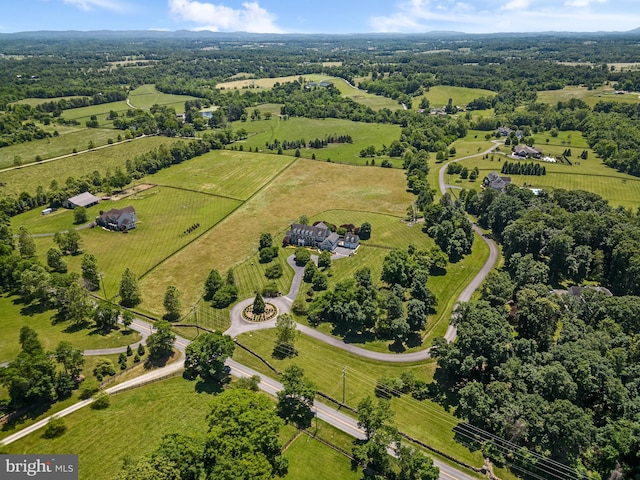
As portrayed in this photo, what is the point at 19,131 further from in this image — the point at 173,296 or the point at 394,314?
the point at 394,314

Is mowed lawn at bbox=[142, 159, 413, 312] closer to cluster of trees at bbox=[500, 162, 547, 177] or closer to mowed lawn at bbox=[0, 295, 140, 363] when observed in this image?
mowed lawn at bbox=[0, 295, 140, 363]

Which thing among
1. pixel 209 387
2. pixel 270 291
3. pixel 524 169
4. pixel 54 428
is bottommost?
pixel 209 387

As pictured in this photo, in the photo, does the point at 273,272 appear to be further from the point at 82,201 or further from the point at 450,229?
the point at 82,201

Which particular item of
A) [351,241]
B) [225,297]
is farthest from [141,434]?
[351,241]

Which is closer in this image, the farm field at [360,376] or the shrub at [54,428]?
the shrub at [54,428]

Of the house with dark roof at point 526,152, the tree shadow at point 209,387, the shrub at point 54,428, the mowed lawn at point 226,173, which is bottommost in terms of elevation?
the tree shadow at point 209,387

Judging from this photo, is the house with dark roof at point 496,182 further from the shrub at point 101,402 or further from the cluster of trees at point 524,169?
the shrub at point 101,402

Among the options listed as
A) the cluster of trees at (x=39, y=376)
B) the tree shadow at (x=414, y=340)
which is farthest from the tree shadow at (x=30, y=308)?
the tree shadow at (x=414, y=340)
